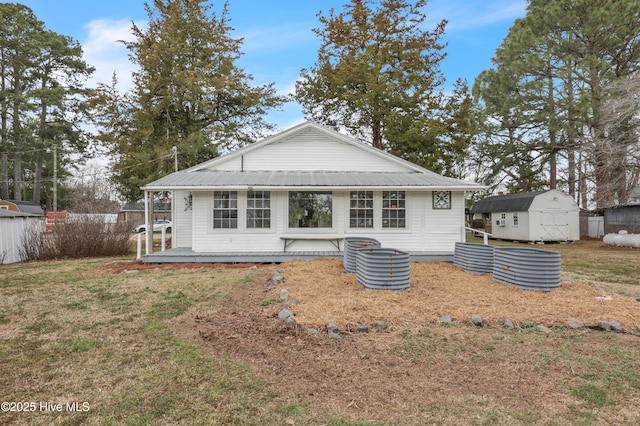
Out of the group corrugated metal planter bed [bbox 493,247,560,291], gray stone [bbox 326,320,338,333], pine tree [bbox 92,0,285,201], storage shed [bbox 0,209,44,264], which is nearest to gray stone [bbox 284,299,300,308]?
gray stone [bbox 326,320,338,333]

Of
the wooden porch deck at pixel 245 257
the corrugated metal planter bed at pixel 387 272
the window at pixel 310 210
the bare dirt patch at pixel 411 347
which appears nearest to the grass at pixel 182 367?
the bare dirt patch at pixel 411 347

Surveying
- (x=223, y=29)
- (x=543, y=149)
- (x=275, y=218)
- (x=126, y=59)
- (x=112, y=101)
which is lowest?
(x=275, y=218)

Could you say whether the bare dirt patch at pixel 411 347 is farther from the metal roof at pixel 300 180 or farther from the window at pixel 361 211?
the window at pixel 361 211

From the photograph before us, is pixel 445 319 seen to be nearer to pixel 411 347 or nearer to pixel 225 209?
pixel 411 347

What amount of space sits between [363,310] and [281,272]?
375 centimetres

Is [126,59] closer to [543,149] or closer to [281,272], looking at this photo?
[281,272]

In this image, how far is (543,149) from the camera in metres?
23.5

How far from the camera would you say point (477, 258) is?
8562 mm

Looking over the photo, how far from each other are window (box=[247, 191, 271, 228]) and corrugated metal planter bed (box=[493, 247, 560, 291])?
7014 mm

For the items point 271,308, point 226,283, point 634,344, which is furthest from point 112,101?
point 634,344

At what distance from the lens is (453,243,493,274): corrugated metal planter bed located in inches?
→ 329

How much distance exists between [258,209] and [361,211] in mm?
3337

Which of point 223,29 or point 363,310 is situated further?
point 223,29

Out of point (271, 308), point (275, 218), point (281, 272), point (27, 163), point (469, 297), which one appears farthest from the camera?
point (27, 163)
